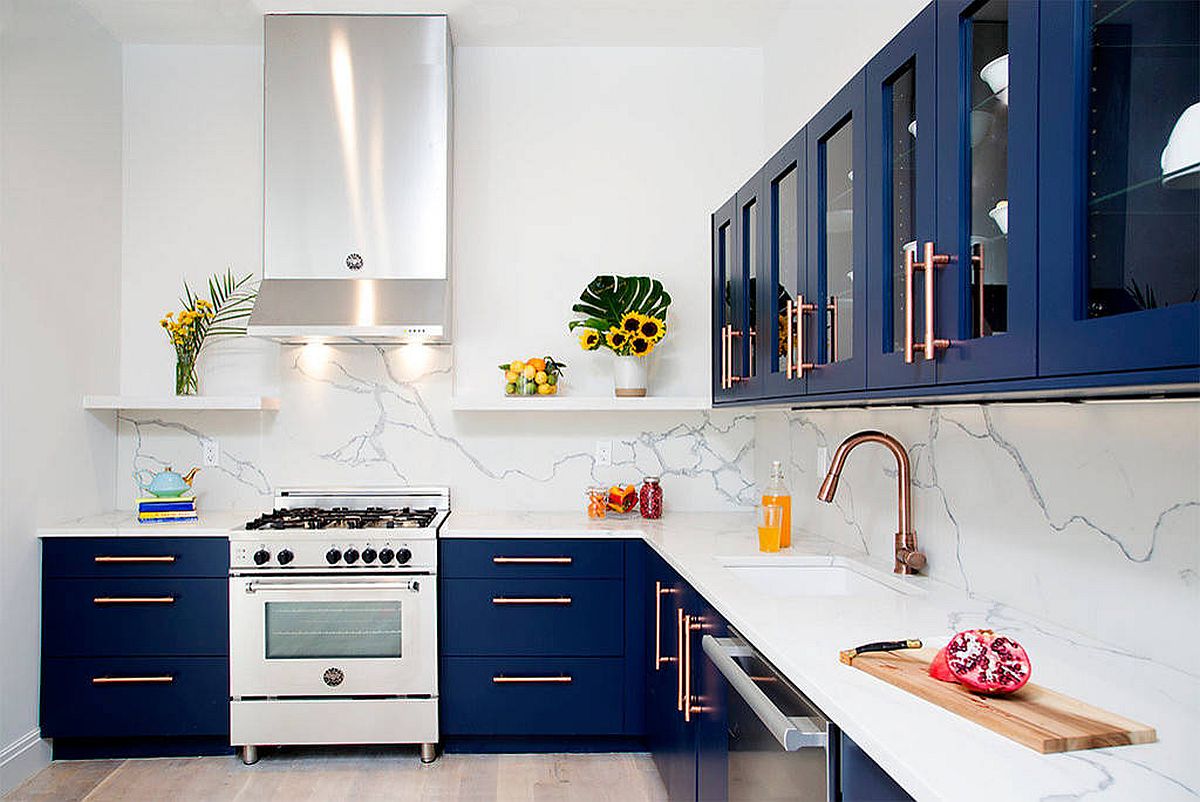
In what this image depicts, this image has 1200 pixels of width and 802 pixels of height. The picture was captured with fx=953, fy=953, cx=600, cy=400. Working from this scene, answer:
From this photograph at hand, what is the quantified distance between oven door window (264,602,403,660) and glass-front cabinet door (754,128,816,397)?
1.63 metres

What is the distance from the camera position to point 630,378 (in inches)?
146

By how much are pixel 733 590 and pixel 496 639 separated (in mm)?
1438

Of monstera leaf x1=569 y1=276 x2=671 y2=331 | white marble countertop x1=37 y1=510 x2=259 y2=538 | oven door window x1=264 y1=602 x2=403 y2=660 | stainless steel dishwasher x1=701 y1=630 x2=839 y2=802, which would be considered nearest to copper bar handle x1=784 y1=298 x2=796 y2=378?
stainless steel dishwasher x1=701 y1=630 x2=839 y2=802

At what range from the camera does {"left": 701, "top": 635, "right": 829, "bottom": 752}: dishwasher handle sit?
1.35 meters

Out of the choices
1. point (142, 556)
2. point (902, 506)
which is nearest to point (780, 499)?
point (902, 506)

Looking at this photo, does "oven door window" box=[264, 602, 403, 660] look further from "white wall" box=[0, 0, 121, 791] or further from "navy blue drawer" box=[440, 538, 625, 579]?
"white wall" box=[0, 0, 121, 791]

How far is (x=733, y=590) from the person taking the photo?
213cm

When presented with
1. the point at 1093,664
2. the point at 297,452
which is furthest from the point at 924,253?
the point at 297,452

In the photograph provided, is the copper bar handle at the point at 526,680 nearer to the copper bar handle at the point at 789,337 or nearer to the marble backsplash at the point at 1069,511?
the marble backsplash at the point at 1069,511

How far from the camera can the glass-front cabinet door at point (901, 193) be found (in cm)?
154

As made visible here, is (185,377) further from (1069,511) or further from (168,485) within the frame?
(1069,511)

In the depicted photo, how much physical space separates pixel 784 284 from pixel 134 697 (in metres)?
2.61

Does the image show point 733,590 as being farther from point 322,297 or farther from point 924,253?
point 322,297

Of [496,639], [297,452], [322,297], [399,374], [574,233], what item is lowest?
[496,639]
